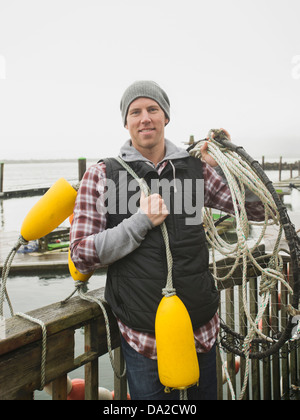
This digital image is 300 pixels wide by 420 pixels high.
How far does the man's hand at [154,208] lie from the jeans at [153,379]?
58 cm

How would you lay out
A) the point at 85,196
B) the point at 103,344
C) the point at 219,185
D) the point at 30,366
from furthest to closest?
the point at 219,185, the point at 103,344, the point at 85,196, the point at 30,366

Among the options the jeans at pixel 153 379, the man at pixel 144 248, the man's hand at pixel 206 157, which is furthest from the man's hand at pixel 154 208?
the jeans at pixel 153 379

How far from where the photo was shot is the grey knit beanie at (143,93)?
158 cm

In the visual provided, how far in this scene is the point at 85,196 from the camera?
143 centimetres

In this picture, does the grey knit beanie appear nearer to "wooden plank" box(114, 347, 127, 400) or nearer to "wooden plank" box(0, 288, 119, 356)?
"wooden plank" box(0, 288, 119, 356)

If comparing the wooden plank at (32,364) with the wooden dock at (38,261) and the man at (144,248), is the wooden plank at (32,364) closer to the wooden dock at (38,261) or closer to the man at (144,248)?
the man at (144,248)

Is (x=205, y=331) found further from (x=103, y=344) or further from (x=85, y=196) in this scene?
(x=85, y=196)

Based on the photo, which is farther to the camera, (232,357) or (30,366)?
(232,357)

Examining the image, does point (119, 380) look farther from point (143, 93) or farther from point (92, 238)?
point (143, 93)

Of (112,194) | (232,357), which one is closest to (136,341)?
(112,194)

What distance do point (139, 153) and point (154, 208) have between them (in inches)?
13.6

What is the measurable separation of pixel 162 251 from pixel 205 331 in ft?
1.40

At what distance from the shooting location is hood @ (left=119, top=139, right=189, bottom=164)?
1.52 meters

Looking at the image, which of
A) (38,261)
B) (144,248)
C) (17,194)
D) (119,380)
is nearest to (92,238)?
(144,248)
